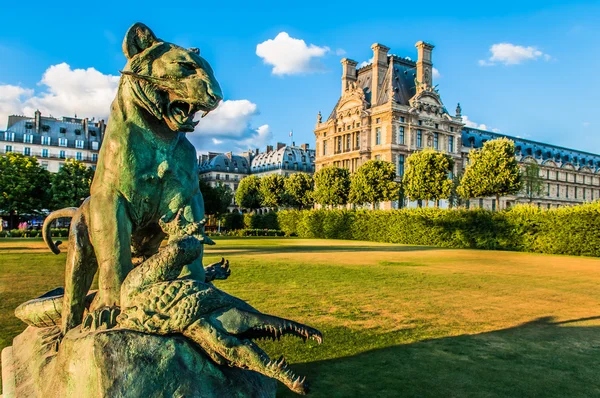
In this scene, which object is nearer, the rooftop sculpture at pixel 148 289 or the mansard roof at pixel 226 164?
the rooftop sculpture at pixel 148 289

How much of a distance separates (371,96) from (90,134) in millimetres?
46673

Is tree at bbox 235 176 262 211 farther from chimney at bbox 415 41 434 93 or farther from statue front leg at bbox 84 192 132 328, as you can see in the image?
A: statue front leg at bbox 84 192 132 328

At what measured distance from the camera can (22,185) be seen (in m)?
39.2

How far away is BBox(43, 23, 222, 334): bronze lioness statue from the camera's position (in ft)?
7.22

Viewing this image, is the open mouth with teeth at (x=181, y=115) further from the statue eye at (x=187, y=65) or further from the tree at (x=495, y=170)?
the tree at (x=495, y=170)

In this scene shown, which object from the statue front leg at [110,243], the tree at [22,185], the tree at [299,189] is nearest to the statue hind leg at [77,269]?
the statue front leg at [110,243]

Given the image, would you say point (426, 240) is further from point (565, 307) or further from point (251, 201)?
point (251, 201)

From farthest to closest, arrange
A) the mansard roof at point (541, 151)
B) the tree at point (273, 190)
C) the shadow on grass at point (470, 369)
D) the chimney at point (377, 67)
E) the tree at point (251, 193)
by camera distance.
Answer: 1. the mansard roof at point (541, 151)
2. the tree at point (251, 193)
3. the chimney at point (377, 67)
4. the tree at point (273, 190)
5. the shadow on grass at point (470, 369)

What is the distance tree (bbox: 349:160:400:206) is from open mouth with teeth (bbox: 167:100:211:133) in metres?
45.2

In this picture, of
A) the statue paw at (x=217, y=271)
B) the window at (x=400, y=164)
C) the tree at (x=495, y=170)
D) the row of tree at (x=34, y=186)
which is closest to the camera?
the statue paw at (x=217, y=271)

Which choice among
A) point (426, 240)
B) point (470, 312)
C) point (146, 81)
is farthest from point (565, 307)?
point (426, 240)

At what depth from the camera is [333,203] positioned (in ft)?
175

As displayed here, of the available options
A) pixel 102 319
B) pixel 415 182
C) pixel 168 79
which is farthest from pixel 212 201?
pixel 102 319

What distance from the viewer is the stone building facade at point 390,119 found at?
61781 millimetres
